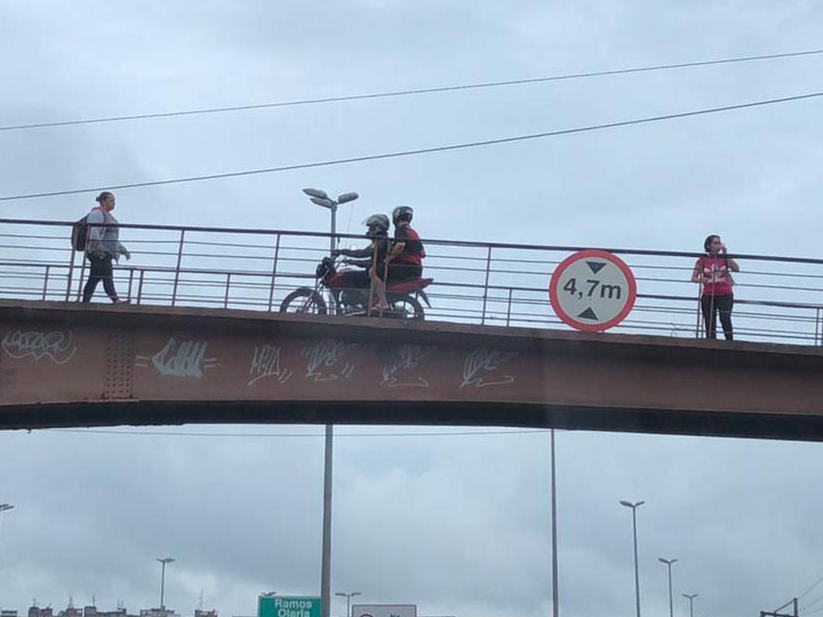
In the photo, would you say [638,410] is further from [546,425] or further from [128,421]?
[128,421]

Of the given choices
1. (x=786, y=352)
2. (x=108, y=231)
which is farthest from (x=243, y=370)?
(x=786, y=352)

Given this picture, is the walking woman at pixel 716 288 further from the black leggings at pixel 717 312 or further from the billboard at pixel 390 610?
the billboard at pixel 390 610

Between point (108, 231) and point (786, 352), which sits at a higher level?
point (108, 231)

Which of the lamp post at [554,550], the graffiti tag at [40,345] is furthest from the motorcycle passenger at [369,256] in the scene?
the lamp post at [554,550]

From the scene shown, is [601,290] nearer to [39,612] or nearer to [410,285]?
[410,285]

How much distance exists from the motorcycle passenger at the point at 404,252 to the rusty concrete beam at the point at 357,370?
3.44ft

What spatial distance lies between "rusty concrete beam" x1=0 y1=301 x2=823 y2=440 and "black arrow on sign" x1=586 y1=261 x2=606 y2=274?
3.90 feet

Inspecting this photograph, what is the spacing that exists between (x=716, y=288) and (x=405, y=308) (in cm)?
452

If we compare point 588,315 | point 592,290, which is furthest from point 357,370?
point 592,290

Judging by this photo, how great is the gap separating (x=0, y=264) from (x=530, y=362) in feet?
A: 24.8

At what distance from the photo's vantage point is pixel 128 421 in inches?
870

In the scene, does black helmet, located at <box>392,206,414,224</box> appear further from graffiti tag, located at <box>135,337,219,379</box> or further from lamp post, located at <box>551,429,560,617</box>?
lamp post, located at <box>551,429,560,617</box>

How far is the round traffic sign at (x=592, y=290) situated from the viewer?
2167cm

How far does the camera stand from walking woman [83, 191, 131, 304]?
21.2 meters
